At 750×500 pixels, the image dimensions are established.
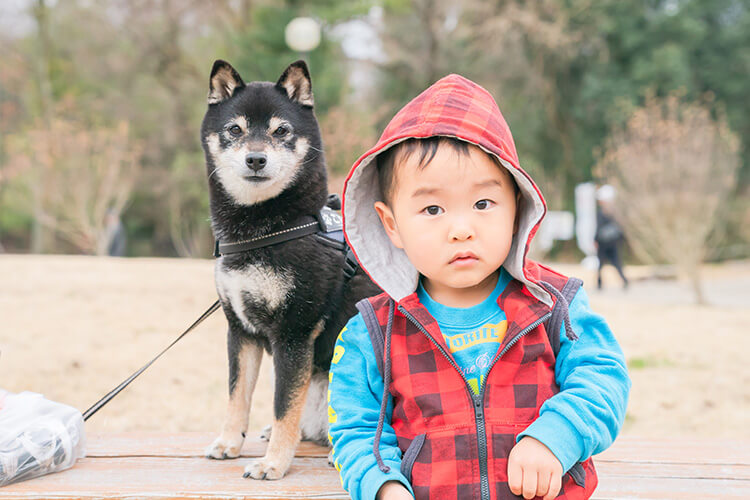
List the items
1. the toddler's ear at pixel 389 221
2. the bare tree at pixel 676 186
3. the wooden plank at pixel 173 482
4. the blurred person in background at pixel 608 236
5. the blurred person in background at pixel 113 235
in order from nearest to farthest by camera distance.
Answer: the toddler's ear at pixel 389 221, the wooden plank at pixel 173 482, the bare tree at pixel 676 186, the blurred person in background at pixel 608 236, the blurred person in background at pixel 113 235

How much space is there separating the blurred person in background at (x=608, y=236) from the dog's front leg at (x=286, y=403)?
11422mm

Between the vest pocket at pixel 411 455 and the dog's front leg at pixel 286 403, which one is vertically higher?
the vest pocket at pixel 411 455

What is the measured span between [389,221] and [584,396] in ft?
2.25

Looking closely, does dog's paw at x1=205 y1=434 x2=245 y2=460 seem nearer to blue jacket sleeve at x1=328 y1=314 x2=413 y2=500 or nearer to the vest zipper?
blue jacket sleeve at x1=328 y1=314 x2=413 y2=500

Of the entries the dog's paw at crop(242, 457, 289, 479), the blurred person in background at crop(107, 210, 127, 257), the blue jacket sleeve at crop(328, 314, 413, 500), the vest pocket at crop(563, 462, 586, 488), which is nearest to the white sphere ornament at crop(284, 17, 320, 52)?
the blurred person in background at crop(107, 210, 127, 257)

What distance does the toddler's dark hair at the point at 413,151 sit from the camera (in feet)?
5.25

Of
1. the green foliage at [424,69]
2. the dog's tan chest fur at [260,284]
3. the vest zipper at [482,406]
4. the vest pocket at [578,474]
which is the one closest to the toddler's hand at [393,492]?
the vest zipper at [482,406]

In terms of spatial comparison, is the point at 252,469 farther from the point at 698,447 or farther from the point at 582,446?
the point at 698,447

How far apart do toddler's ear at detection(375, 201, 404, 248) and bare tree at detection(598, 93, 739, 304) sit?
10.6 meters

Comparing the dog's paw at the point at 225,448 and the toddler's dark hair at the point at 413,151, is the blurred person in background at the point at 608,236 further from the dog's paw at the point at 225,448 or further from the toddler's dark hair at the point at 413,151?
the toddler's dark hair at the point at 413,151

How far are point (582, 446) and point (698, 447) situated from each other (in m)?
1.45

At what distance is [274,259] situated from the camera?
2.28 m

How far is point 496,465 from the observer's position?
1596mm

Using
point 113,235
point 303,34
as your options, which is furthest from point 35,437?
point 113,235
